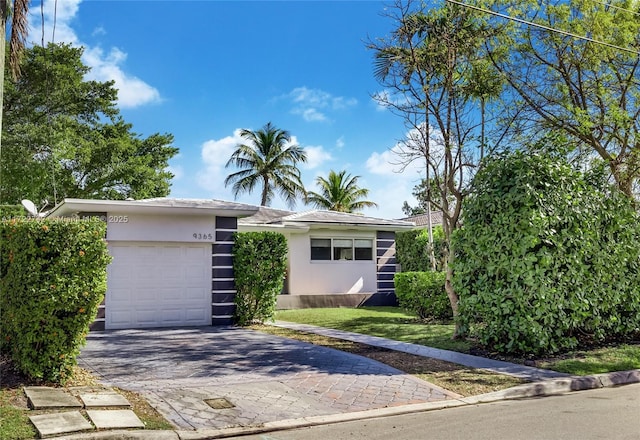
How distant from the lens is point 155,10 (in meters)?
11.5

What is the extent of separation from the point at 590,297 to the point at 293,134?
29.1 m

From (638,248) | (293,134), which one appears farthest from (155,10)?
(293,134)

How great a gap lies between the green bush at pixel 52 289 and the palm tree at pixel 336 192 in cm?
3333

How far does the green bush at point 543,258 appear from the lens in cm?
991

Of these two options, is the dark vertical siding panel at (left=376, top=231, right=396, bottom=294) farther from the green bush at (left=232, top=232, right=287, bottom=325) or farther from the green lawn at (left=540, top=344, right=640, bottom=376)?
the green lawn at (left=540, top=344, right=640, bottom=376)

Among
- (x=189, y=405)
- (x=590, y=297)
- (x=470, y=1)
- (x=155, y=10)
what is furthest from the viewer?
(x=470, y=1)

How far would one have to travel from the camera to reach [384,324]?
15609mm

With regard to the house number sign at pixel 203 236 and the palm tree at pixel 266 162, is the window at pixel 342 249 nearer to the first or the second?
the house number sign at pixel 203 236

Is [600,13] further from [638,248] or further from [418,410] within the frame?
Result: [418,410]

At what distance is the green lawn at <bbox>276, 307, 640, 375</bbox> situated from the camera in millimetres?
9530

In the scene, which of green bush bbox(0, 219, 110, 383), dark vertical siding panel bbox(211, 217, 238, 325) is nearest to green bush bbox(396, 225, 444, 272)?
dark vertical siding panel bbox(211, 217, 238, 325)

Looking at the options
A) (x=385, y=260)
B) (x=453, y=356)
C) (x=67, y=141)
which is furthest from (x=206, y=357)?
(x=67, y=141)

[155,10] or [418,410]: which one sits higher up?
[155,10]

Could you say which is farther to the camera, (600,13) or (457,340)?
(600,13)
